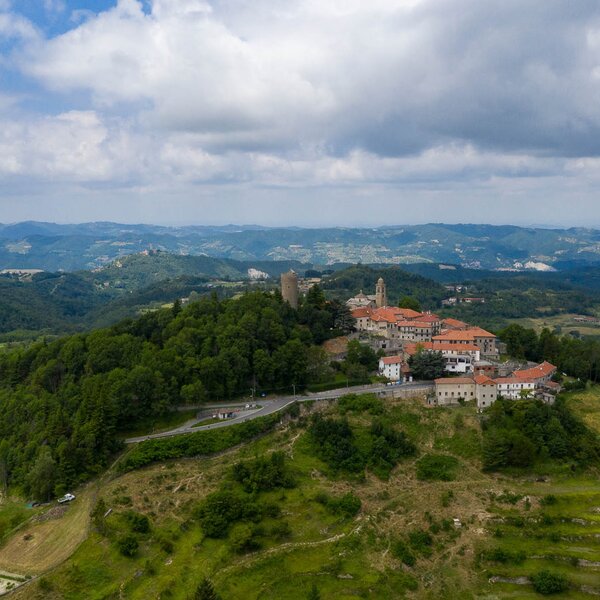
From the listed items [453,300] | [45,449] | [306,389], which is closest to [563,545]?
[306,389]

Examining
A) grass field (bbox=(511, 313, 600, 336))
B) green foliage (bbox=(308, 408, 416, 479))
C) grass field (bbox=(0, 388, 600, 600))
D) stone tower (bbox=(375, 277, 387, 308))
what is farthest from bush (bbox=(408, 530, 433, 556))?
grass field (bbox=(511, 313, 600, 336))

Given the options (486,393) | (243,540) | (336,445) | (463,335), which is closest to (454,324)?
(463,335)

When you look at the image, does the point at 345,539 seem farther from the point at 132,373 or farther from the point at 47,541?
the point at 132,373

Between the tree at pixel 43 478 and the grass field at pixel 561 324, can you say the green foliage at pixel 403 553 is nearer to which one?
the tree at pixel 43 478

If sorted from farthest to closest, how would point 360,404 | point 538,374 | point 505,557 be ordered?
point 538,374 → point 360,404 → point 505,557

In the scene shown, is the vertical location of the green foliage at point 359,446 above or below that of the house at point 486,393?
below

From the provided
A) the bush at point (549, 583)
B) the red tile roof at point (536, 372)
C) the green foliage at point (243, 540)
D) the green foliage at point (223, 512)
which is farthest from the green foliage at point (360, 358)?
the bush at point (549, 583)

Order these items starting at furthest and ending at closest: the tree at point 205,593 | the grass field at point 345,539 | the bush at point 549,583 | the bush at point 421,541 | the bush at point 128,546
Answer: the bush at point 421,541 → the bush at point 128,546 → the bush at point 549,583 → the grass field at point 345,539 → the tree at point 205,593
